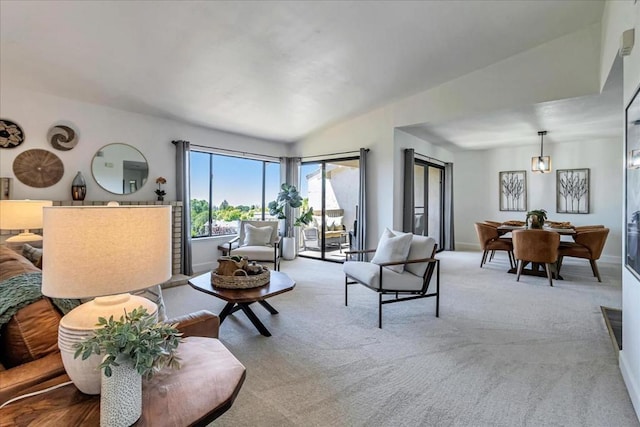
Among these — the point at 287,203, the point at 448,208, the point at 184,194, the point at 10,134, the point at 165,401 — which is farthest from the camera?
the point at 448,208

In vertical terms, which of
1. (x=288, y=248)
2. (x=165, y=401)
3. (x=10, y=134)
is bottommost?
(x=288, y=248)

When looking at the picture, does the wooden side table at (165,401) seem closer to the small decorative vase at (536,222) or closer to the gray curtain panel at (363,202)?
the gray curtain panel at (363,202)

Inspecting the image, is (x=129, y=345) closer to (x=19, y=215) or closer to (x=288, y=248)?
(x=19, y=215)

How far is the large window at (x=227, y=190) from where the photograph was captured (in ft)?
19.0

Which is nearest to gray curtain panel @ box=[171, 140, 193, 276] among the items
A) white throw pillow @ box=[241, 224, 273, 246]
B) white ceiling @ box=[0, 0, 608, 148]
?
white ceiling @ box=[0, 0, 608, 148]

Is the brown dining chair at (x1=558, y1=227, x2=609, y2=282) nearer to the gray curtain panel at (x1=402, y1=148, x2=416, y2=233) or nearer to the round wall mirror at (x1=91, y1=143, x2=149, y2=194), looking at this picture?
the gray curtain panel at (x1=402, y1=148, x2=416, y2=233)

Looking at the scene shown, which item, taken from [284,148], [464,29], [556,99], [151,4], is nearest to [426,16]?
[464,29]

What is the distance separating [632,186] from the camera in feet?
6.97

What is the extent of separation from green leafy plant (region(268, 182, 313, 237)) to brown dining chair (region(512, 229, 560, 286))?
12.4 ft

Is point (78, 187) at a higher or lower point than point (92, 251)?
higher

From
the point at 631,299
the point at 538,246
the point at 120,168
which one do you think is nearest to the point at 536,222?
the point at 538,246

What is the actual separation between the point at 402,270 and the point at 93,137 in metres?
4.50

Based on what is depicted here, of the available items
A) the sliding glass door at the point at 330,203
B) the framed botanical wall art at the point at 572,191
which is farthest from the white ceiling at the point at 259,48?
the framed botanical wall art at the point at 572,191

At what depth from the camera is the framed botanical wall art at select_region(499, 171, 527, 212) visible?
24.5 feet
